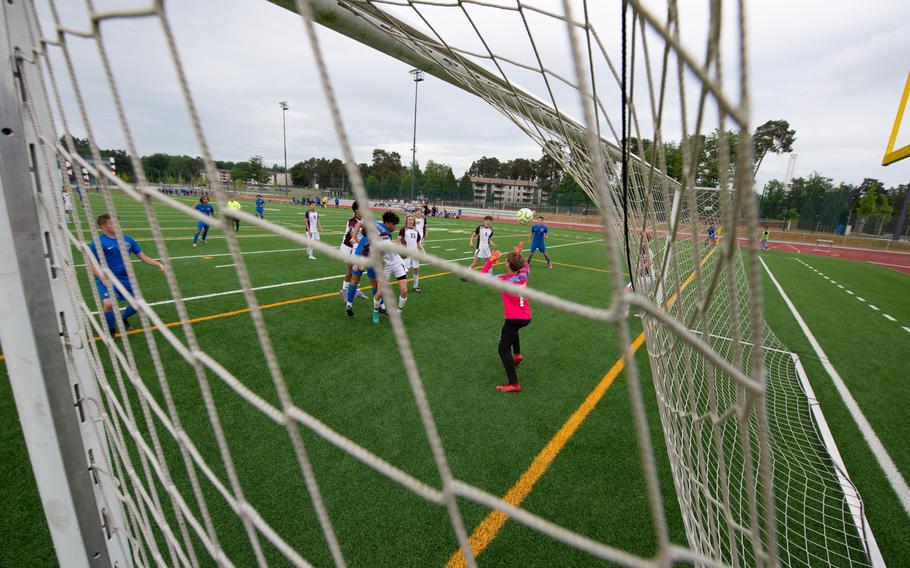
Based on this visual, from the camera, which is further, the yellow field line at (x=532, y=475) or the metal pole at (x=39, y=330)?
the yellow field line at (x=532, y=475)

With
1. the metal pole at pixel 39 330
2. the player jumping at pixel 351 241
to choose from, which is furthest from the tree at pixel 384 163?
the metal pole at pixel 39 330

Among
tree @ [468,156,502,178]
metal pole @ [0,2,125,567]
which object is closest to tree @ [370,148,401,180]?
tree @ [468,156,502,178]

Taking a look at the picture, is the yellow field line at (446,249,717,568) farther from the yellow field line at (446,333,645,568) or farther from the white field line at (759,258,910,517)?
the white field line at (759,258,910,517)

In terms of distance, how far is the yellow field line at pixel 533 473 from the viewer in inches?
93.3

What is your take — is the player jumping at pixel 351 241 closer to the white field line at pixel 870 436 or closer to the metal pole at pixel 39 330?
the metal pole at pixel 39 330

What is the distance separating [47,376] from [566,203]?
138ft

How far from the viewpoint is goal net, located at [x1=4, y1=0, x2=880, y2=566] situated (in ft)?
Answer: 2.48

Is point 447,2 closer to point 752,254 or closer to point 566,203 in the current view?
point 752,254

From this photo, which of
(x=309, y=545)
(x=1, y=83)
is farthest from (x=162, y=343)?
(x=1, y=83)

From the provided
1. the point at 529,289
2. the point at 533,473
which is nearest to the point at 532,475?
the point at 533,473

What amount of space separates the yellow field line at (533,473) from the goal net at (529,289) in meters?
0.06

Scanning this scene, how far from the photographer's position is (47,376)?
1428 mm

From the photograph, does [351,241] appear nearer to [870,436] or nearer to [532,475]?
[532,475]

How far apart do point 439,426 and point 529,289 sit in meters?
3.00
